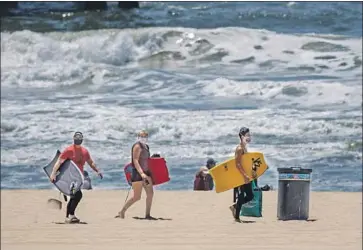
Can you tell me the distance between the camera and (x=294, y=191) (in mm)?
10531

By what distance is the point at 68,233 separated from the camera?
31.4 feet

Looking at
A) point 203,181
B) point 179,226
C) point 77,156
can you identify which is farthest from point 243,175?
point 203,181

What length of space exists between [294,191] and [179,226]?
988 millimetres

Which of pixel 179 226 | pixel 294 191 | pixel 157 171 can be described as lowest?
pixel 179 226

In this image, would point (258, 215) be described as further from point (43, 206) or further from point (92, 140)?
point (92, 140)

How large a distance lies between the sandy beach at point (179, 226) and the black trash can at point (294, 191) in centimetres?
15

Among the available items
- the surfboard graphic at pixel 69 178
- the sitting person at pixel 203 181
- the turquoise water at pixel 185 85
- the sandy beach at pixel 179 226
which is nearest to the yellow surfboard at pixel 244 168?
the sandy beach at pixel 179 226

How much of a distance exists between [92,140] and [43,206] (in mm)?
4981

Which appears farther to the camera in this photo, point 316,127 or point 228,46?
point 228,46

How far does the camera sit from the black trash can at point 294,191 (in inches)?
413

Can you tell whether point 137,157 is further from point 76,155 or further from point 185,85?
point 185,85

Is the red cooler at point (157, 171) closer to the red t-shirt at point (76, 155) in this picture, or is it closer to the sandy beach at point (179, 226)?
the sandy beach at point (179, 226)

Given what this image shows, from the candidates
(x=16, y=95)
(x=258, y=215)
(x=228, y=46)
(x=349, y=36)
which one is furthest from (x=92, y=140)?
(x=258, y=215)

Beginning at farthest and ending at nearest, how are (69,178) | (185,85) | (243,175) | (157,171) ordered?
(185,85) < (157,171) < (243,175) < (69,178)
